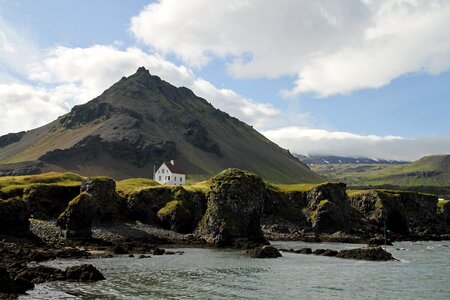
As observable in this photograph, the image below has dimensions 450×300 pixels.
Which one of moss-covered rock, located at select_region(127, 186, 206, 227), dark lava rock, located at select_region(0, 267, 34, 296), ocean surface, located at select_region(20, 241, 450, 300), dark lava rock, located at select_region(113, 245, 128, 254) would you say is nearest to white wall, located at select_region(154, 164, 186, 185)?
moss-covered rock, located at select_region(127, 186, 206, 227)

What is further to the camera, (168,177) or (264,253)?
(168,177)

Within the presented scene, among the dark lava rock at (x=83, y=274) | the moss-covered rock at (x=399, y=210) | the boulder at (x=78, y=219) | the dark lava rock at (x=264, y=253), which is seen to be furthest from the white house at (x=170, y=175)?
the dark lava rock at (x=83, y=274)

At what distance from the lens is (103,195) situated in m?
101

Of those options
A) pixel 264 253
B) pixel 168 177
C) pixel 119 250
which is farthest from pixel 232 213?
pixel 168 177

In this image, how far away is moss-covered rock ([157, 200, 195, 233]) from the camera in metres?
105

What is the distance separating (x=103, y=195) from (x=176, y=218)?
664 inches

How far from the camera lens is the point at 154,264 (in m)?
63.7

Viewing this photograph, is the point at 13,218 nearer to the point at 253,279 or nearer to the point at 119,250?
the point at 119,250

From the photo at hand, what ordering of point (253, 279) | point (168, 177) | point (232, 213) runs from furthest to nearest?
point (168, 177) → point (232, 213) → point (253, 279)

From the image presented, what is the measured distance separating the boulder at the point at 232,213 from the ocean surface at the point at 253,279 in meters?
14.9

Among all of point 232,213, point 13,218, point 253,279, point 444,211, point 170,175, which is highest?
point 170,175

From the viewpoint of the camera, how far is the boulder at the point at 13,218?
74.2 m

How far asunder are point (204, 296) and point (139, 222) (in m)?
65.3

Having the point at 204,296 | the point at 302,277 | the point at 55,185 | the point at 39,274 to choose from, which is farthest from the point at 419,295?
the point at 55,185
